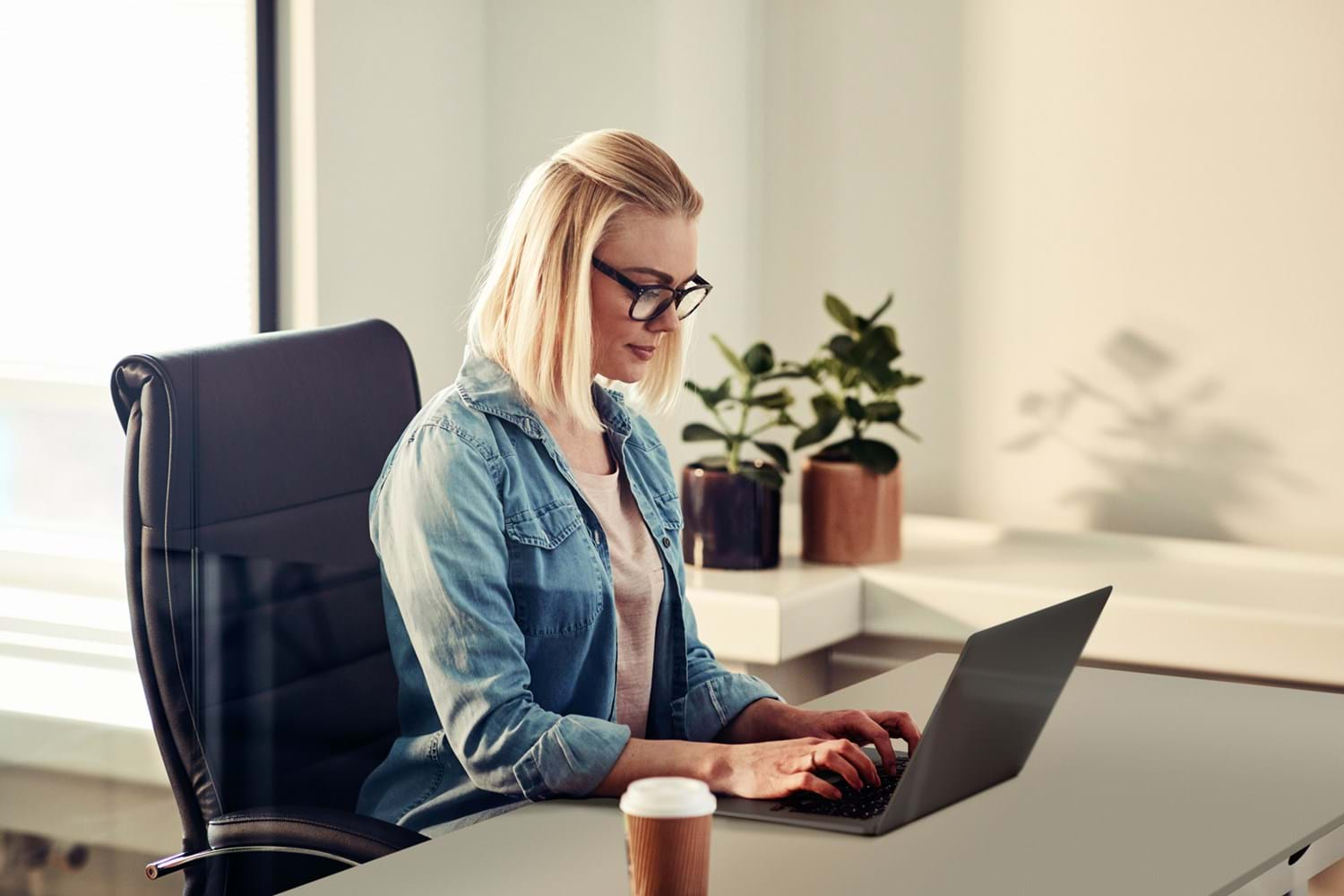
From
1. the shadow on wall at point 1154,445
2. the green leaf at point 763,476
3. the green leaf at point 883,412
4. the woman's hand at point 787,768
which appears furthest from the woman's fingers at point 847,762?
the shadow on wall at point 1154,445

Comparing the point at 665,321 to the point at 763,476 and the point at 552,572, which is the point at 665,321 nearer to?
the point at 552,572

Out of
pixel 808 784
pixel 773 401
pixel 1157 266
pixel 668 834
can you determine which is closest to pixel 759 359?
pixel 773 401

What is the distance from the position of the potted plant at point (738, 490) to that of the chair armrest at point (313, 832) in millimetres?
1256

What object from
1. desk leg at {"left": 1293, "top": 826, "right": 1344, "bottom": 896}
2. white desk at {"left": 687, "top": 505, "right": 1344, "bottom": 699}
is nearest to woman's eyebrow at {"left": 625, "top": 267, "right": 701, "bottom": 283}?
desk leg at {"left": 1293, "top": 826, "right": 1344, "bottom": 896}

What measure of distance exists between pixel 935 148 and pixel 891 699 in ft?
5.15

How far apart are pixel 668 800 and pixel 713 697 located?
633mm

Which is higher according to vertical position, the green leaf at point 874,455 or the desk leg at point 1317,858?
the green leaf at point 874,455

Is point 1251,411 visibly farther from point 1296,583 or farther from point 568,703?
point 568,703

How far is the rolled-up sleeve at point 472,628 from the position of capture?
129 cm

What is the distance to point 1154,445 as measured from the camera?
2.79m

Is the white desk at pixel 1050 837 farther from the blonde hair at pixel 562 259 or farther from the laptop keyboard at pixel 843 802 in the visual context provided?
the blonde hair at pixel 562 259

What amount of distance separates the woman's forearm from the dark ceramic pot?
49.5 inches

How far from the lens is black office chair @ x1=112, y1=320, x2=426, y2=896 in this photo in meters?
1.41

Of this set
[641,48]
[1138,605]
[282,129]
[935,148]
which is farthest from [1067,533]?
[282,129]
